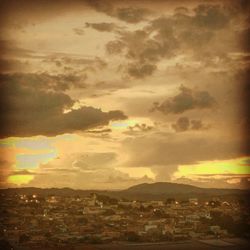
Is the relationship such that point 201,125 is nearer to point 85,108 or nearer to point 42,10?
point 85,108

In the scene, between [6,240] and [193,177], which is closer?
[6,240]

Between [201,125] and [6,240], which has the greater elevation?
[201,125]

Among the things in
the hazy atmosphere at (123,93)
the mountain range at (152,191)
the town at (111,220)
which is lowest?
the town at (111,220)

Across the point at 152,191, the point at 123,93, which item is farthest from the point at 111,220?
the point at 123,93

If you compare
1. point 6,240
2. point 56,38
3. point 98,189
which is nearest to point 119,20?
point 56,38

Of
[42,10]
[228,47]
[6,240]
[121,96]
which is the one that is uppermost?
[42,10]

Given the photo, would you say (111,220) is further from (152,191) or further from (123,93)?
(123,93)
